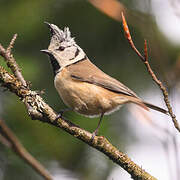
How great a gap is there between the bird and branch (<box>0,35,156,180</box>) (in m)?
0.78

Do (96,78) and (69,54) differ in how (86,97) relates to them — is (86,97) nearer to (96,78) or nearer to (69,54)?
(96,78)

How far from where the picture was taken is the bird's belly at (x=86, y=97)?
3.62 metres

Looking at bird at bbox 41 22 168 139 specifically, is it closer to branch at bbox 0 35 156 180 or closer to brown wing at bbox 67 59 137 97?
brown wing at bbox 67 59 137 97

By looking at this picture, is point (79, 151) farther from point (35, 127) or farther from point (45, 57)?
point (45, 57)

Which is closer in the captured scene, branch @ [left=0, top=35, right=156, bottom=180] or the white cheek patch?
branch @ [left=0, top=35, right=156, bottom=180]

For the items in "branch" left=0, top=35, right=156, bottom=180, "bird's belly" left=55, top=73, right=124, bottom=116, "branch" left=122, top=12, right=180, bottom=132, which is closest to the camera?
"branch" left=122, top=12, right=180, bottom=132

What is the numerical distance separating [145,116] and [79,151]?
4.20 ft

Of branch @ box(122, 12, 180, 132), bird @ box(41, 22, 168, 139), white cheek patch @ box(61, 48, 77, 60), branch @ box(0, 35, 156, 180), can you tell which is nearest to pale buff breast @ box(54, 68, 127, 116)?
bird @ box(41, 22, 168, 139)

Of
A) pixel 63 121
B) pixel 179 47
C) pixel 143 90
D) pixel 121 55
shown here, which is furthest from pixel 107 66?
pixel 63 121

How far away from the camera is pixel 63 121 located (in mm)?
2637

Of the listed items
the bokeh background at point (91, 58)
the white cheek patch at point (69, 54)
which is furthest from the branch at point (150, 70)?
the white cheek patch at point (69, 54)

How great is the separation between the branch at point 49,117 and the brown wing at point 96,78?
3.67 feet

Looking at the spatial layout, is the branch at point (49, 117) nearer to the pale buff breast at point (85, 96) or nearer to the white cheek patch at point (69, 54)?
the pale buff breast at point (85, 96)

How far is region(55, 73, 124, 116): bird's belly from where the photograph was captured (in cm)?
362
